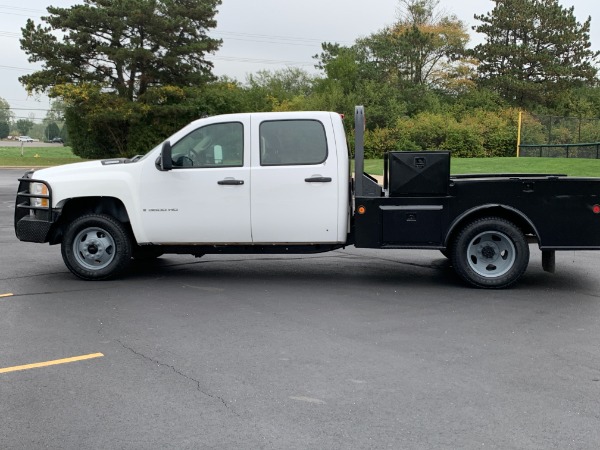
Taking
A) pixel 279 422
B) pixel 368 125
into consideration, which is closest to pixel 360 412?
pixel 279 422

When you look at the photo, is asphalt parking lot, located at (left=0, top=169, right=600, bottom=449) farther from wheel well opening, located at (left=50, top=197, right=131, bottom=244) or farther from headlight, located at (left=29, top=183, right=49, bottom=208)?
headlight, located at (left=29, top=183, right=49, bottom=208)

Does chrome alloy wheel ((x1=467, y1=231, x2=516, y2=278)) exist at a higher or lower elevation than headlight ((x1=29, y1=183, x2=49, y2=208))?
lower

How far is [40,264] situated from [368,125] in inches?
1556

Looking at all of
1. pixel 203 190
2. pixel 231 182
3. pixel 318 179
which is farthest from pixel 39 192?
pixel 318 179

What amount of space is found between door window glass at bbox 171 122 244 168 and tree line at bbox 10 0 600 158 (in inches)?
1409

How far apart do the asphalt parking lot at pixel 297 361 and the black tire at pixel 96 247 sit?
200 mm

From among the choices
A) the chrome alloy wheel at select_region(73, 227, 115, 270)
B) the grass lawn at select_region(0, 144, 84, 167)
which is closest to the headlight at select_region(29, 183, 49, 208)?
the chrome alloy wheel at select_region(73, 227, 115, 270)

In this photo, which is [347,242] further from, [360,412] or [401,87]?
[401,87]

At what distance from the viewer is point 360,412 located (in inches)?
175

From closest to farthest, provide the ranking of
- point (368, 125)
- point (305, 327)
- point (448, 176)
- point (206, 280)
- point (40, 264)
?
1. point (305, 327)
2. point (448, 176)
3. point (206, 280)
4. point (40, 264)
5. point (368, 125)

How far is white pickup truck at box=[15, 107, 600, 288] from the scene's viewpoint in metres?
8.05

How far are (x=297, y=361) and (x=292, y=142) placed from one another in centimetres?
355

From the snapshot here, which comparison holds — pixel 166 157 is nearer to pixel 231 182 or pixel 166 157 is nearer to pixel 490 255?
pixel 231 182

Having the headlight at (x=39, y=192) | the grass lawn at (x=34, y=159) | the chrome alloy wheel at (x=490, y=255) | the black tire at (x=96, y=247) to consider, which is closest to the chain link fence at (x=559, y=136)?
the chrome alloy wheel at (x=490, y=255)
